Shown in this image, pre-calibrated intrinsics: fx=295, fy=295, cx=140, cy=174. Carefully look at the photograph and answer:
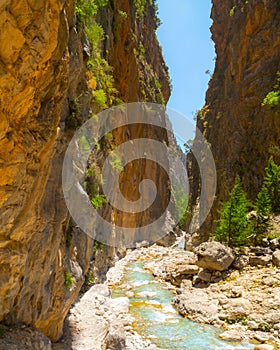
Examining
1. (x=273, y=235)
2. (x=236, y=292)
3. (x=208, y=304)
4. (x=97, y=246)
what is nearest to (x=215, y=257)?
(x=236, y=292)

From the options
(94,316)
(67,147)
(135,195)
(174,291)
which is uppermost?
(135,195)

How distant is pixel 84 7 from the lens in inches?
395

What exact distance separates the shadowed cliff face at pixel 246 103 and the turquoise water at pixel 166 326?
50.0 ft

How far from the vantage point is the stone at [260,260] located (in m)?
14.5

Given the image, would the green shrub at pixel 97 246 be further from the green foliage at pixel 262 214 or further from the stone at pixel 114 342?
the green foliage at pixel 262 214

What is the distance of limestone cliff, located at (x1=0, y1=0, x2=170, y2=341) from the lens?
4867mm

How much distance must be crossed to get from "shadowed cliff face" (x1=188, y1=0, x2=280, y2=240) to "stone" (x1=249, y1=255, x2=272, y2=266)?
1145 centimetres

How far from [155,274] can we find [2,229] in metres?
15.1

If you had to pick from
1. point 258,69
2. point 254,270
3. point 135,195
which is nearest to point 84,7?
point 254,270

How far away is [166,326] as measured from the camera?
1113cm

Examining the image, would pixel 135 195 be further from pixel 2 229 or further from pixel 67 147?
pixel 2 229

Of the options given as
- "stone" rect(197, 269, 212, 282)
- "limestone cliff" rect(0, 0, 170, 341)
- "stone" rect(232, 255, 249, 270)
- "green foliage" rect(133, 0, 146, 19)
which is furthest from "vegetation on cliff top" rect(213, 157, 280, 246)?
"green foliage" rect(133, 0, 146, 19)

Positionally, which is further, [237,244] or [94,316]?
[237,244]

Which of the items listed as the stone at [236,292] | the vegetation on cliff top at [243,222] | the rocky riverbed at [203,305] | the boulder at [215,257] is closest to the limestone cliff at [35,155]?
the rocky riverbed at [203,305]
